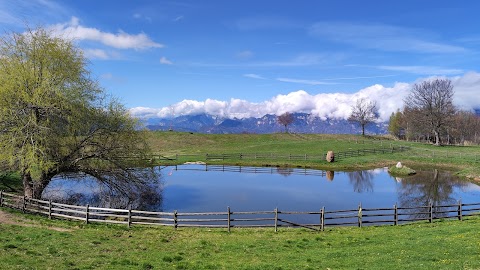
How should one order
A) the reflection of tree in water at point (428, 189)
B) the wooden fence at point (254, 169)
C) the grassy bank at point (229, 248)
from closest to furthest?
the grassy bank at point (229, 248)
the reflection of tree in water at point (428, 189)
the wooden fence at point (254, 169)

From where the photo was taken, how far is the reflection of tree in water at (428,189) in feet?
121

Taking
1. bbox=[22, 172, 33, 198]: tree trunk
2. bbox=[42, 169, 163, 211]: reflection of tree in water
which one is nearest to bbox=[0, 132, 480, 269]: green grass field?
bbox=[22, 172, 33, 198]: tree trunk

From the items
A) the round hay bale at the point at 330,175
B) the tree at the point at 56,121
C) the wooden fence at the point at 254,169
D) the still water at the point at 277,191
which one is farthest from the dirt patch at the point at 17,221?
the round hay bale at the point at 330,175

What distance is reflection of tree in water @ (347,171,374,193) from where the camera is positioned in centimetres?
4494

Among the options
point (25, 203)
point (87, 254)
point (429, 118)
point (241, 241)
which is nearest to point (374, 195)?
point (241, 241)

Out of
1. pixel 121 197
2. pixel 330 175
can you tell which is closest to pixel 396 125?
pixel 330 175

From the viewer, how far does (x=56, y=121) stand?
30.2 metres

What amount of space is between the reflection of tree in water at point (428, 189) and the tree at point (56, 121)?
28468 millimetres

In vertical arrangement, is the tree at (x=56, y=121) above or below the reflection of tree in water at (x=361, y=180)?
above

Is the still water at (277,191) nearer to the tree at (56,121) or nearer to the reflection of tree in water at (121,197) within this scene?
the reflection of tree in water at (121,197)

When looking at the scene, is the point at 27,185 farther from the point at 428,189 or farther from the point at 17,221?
the point at 428,189

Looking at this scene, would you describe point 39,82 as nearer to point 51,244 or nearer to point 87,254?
point 51,244

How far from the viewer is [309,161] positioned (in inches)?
A: 2702

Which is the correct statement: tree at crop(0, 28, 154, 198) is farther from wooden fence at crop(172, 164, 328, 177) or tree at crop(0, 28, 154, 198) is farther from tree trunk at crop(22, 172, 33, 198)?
wooden fence at crop(172, 164, 328, 177)
